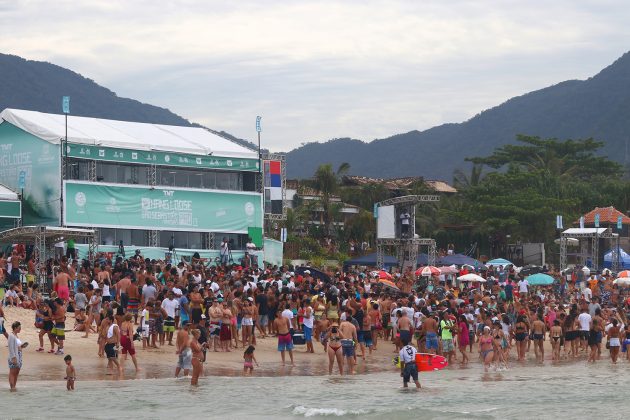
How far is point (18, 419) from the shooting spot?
16844 millimetres

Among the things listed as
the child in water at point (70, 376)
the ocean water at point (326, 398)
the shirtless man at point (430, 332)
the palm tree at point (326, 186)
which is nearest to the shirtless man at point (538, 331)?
the shirtless man at point (430, 332)

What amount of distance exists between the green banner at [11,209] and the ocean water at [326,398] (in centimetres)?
1757

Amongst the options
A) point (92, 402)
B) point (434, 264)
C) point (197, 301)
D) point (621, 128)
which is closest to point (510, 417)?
point (92, 402)

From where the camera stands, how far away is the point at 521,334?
27.2 meters

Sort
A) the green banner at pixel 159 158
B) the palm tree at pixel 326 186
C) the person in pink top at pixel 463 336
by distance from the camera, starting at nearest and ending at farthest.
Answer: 1. the person in pink top at pixel 463 336
2. the green banner at pixel 159 158
3. the palm tree at pixel 326 186

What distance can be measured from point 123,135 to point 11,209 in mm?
5949

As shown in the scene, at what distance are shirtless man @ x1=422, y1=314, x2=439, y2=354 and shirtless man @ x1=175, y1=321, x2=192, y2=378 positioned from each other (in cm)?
683

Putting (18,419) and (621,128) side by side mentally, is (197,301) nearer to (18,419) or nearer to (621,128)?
(18,419)

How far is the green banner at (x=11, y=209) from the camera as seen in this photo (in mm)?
36812

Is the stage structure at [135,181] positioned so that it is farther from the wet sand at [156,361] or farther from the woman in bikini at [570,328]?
the woman in bikini at [570,328]

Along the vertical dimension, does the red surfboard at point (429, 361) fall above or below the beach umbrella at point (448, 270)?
below

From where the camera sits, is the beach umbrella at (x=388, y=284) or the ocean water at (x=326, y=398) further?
the beach umbrella at (x=388, y=284)

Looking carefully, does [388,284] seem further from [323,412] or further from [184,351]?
[323,412]

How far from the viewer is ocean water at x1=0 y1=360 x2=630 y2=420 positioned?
1830 cm
